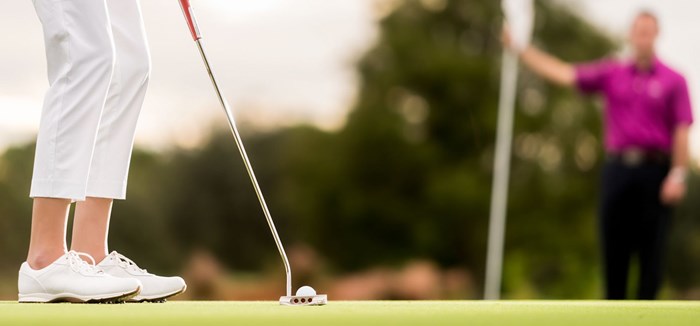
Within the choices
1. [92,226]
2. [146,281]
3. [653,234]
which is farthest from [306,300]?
[653,234]

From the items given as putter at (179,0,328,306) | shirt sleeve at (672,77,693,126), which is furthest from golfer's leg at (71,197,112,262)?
shirt sleeve at (672,77,693,126)

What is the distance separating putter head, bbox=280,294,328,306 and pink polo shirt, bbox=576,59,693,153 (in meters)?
3.79

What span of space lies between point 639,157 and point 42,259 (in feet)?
13.9

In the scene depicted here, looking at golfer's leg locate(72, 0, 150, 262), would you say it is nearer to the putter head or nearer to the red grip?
the red grip

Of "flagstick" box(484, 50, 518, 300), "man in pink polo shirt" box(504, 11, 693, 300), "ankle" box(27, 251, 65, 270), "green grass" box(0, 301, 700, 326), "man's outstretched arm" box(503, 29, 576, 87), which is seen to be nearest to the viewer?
"green grass" box(0, 301, 700, 326)

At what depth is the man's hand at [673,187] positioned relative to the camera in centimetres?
684

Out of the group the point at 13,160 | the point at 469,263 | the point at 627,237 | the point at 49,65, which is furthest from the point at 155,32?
the point at 49,65

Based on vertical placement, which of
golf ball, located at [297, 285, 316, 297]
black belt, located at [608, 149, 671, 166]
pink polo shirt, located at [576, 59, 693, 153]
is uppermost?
pink polo shirt, located at [576, 59, 693, 153]

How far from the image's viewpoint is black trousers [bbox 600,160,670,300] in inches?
275

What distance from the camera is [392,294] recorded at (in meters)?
24.7

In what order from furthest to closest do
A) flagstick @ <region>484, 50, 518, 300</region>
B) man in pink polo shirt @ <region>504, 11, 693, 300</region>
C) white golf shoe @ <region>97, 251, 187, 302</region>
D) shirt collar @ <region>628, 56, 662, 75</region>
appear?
flagstick @ <region>484, 50, 518, 300</region>, shirt collar @ <region>628, 56, 662, 75</region>, man in pink polo shirt @ <region>504, 11, 693, 300</region>, white golf shoe @ <region>97, 251, 187, 302</region>

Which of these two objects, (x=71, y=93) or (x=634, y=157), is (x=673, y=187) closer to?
(x=634, y=157)

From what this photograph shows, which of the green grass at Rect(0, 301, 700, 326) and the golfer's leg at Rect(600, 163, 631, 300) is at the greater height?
the green grass at Rect(0, 301, 700, 326)

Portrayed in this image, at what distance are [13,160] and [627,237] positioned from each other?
4377 cm
